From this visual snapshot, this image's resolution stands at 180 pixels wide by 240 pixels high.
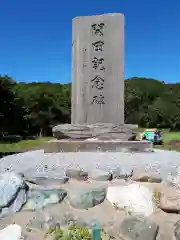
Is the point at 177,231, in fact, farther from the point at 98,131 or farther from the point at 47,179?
the point at 98,131

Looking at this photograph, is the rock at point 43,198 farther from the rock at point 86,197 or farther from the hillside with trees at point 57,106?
the hillside with trees at point 57,106

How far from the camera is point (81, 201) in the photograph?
2637mm

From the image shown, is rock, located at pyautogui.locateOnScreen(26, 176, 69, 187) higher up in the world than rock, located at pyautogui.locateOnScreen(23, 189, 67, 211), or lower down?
higher up

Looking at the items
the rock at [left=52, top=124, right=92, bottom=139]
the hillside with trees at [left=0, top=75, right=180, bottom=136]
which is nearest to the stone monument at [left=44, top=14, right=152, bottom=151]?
the rock at [left=52, top=124, right=92, bottom=139]

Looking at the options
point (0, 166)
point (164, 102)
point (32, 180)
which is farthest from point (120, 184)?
point (164, 102)

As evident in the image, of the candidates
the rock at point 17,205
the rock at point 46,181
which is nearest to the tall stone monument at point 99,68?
the rock at point 46,181

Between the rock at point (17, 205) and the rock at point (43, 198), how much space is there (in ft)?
0.14

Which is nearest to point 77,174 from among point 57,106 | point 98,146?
point 98,146

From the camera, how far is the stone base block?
5.38 metres

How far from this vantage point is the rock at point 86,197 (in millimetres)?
2621

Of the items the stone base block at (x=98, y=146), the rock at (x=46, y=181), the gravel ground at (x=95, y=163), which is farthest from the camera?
the stone base block at (x=98, y=146)

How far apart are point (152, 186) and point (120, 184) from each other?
0.30m

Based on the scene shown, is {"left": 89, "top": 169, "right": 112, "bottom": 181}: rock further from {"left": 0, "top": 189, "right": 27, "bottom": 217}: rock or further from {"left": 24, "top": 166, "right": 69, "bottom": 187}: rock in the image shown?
{"left": 0, "top": 189, "right": 27, "bottom": 217}: rock

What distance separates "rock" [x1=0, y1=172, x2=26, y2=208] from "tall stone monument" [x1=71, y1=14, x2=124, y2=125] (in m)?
3.61
